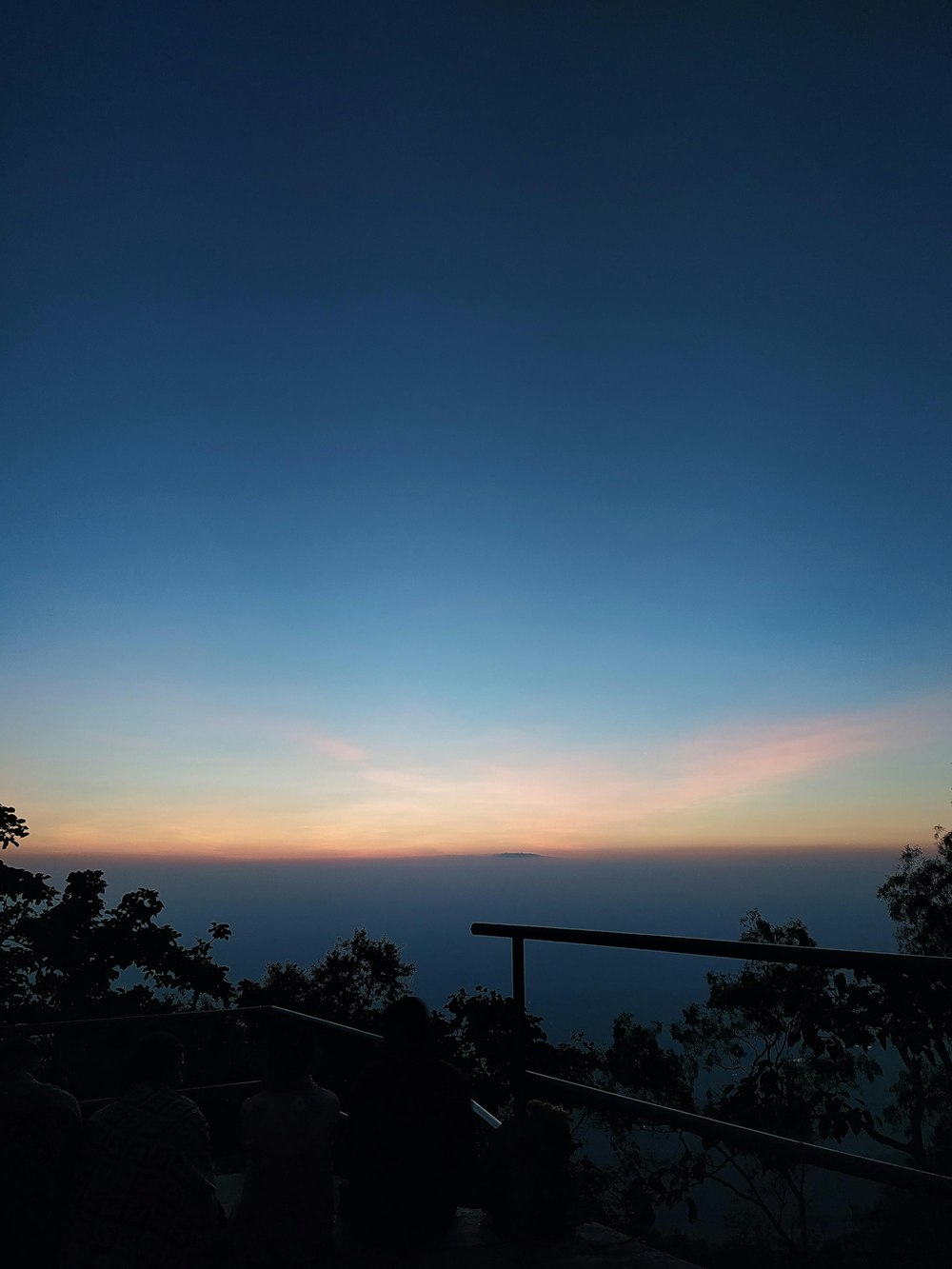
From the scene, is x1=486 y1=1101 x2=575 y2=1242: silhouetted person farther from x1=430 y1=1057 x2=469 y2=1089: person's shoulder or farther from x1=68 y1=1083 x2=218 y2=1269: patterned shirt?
x1=68 y1=1083 x2=218 y2=1269: patterned shirt

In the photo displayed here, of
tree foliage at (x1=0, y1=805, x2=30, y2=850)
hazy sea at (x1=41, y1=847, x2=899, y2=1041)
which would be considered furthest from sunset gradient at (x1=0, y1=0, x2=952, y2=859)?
hazy sea at (x1=41, y1=847, x2=899, y2=1041)

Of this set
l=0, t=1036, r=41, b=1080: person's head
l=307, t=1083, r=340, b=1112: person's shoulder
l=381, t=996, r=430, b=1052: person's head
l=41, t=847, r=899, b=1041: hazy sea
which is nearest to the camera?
l=0, t=1036, r=41, b=1080: person's head

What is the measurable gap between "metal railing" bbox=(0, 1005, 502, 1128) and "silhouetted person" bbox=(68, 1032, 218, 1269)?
2.83 ft

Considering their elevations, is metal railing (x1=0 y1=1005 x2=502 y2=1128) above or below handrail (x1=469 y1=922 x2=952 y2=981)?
below

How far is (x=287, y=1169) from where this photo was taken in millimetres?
2172

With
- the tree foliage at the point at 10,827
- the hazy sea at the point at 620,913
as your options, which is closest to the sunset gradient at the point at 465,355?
the tree foliage at the point at 10,827

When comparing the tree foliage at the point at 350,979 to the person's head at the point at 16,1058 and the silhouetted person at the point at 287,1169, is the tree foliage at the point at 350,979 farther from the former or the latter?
the person's head at the point at 16,1058

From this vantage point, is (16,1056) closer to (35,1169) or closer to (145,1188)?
(35,1169)

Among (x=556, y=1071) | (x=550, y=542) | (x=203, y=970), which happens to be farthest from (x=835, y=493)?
(x=556, y=1071)

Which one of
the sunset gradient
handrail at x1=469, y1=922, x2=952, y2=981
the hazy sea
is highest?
the sunset gradient

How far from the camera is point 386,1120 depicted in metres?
2.29

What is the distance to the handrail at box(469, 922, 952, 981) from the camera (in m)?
1.49

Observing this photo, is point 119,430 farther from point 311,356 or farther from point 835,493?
point 835,493

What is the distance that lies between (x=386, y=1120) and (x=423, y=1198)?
266 mm
